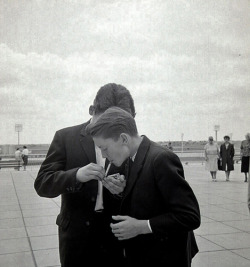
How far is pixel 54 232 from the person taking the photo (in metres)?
6.04

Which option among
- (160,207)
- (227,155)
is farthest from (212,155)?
(160,207)

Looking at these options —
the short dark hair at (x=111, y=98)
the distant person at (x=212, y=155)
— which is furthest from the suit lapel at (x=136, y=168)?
the distant person at (x=212, y=155)

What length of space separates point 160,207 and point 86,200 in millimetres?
493

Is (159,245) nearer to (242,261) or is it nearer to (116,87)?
(116,87)

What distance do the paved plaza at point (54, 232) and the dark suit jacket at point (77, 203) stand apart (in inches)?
99.6

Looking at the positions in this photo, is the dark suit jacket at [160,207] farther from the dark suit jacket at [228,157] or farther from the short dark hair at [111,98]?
the dark suit jacket at [228,157]

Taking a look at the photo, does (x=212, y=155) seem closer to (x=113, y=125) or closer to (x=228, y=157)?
(x=228, y=157)

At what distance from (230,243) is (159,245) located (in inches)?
149

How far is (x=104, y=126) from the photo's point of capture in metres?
1.77

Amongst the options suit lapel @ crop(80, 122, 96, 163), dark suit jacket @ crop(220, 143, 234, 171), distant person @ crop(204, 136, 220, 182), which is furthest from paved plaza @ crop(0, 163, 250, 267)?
distant person @ crop(204, 136, 220, 182)

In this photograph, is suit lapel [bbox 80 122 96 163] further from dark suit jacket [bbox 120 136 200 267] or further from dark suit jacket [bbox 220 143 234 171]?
dark suit jacket [bbox 220 143 234 171]

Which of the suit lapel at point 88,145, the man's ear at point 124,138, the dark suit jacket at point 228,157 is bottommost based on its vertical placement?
the dark suit jacket at point 228,157

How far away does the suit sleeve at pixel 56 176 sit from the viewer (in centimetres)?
200

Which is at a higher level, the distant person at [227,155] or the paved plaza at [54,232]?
the distant person at [227,155]
